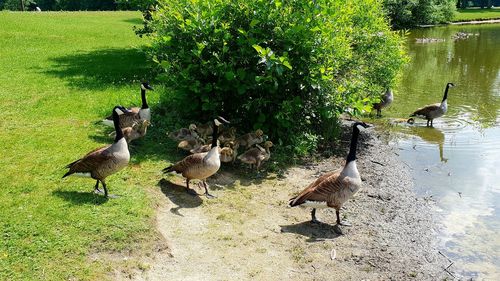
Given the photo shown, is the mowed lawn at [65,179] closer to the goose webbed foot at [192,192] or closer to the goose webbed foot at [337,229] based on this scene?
the goose webbed foot at [192,192]

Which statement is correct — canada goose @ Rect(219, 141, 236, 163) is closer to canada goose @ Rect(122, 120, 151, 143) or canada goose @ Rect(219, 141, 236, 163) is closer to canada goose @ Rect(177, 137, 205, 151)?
canada goose @ Rect(177, 137, 205, 151)

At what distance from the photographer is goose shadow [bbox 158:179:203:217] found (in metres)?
10.2

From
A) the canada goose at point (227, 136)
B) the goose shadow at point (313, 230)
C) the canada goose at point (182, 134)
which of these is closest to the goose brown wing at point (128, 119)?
the canada goose at point (182, 134)

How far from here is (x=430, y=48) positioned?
42.0 meters

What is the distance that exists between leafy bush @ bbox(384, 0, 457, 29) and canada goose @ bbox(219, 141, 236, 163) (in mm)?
51982

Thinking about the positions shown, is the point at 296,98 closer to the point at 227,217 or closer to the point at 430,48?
the point at 227,217

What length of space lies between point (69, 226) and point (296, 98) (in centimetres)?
746

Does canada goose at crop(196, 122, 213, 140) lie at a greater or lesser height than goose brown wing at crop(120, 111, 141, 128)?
lesser

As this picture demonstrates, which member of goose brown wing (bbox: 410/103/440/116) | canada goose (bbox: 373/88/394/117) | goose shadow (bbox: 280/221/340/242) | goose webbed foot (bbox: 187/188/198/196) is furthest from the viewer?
canada goose (bbox: 373/88/394/117)

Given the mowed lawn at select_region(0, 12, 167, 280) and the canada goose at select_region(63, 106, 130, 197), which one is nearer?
the mowed lawn at select_region(0, 12, 167, 280)

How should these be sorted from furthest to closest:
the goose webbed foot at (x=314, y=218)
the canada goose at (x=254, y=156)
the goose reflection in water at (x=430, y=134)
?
1. the goose reflection in water at (x=430, y=134)
2. the canada goose at (x=254, y=156)
3. the goose webbed foot at (x=314, y=218)

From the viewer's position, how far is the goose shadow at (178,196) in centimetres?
1017

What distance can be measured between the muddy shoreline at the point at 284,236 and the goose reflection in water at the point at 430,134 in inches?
187

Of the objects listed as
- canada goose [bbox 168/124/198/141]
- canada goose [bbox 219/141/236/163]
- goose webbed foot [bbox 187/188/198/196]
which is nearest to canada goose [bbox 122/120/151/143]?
canada goose [bbox 168/124/198/141]
